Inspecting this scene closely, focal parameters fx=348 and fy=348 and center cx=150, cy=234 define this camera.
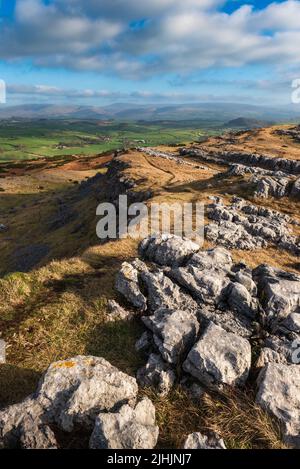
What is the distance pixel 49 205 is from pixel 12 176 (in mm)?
49395

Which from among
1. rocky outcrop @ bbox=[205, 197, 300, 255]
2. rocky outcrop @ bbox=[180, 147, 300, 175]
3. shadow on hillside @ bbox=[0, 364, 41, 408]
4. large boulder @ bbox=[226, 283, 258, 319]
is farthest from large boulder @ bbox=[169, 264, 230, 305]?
rocky outcrop @ bbox=[180, 147, 300, 175]

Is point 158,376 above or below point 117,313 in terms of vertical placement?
below

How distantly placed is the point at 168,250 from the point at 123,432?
13.9 m

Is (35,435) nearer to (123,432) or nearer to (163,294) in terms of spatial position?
(123,432)

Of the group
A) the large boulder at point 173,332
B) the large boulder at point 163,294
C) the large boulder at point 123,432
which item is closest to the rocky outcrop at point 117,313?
the large boulder at point 163,294

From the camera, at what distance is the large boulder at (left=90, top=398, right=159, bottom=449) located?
1072 cm

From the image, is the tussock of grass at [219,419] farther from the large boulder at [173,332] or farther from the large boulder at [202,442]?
the large boulder at [173,332]

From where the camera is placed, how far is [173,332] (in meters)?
15.1

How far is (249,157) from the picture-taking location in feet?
348

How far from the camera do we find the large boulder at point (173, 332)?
1459 centimetres

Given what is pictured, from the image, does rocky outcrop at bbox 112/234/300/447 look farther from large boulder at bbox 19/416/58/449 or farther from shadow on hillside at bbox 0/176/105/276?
shadow on hillside at bbox 0/176/105/276

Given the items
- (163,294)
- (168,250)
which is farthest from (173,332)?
(168,250)
